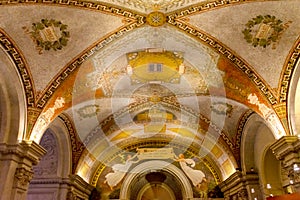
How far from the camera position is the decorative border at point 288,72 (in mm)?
7344

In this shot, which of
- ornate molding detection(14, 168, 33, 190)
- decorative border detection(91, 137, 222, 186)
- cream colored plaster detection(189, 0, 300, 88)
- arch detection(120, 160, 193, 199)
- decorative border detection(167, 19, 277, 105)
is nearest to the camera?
cream colored plaster detection(189, 0, 300, 88)

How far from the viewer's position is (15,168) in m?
7.18

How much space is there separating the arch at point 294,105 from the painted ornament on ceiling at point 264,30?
34.8 inches

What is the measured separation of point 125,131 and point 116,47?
17.9 ft

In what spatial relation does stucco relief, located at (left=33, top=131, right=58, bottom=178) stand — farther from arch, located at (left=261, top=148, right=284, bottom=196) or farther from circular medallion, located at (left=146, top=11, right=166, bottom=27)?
arch, located at (left=261, top=148, right=284, bottom=196)

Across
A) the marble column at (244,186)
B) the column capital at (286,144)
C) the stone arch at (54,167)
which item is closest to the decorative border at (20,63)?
the stone arch at (54,167)

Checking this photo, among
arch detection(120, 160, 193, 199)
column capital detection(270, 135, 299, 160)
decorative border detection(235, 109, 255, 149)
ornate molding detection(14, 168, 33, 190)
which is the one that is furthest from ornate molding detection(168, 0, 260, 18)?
arch detection(120, 160, 193, 199)

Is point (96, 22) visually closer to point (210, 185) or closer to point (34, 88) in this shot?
point (34, 88)

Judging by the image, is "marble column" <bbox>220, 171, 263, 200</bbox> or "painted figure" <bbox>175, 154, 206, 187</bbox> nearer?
"marble column" <bbox>220, 171, 263, 200</bbox>

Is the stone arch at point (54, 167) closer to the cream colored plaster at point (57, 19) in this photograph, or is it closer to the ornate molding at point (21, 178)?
the cream colored plaster at point (57, 19)

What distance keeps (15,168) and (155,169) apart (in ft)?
25.4

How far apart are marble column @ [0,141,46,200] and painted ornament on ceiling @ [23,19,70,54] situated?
7.27 ft

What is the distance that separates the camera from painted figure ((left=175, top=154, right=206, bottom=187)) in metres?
13.4

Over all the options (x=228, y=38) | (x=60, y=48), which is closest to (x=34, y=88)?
(x=60, y=48)
